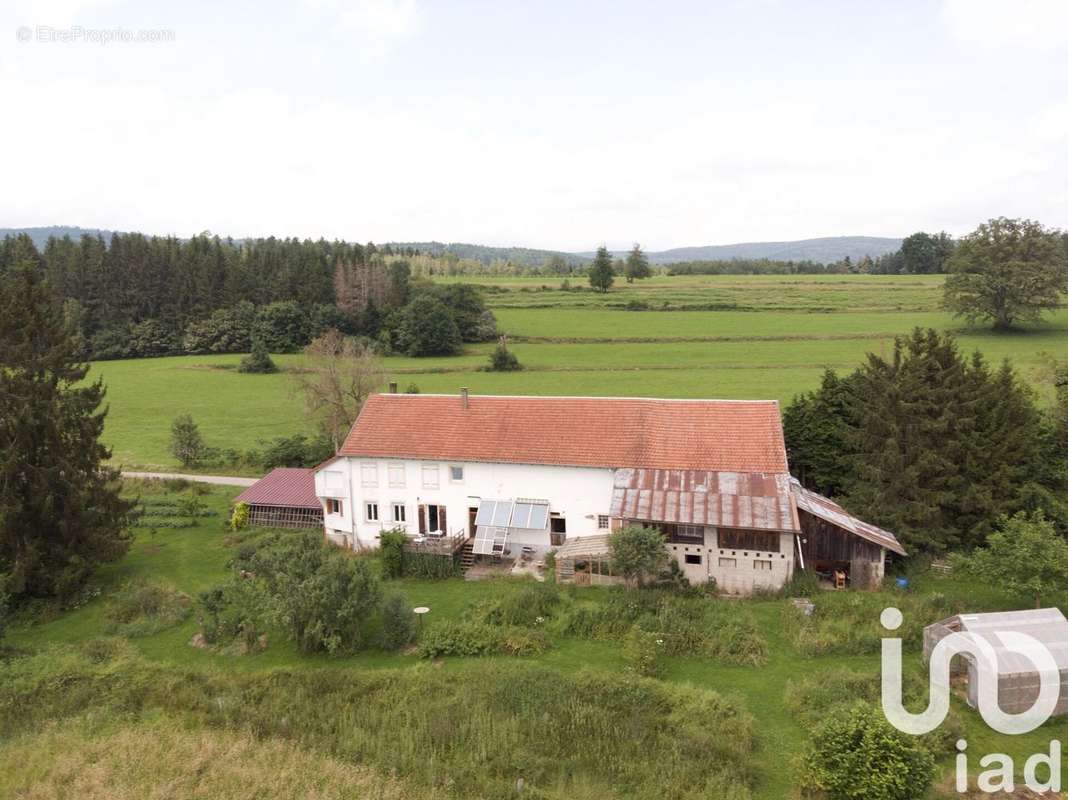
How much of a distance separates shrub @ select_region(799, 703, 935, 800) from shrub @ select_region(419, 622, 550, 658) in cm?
862

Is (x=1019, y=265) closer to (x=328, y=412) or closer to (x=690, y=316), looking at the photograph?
(x=690, y=316)

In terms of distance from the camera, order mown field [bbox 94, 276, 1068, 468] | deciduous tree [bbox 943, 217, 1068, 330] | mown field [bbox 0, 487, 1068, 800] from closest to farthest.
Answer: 1. mown field [bbox 0, 487, 1068, 800]
2. mown field [bbox 94, 276, 1068, 468]
3. deciduous tree [bbox 943, 217, 1068, 330]

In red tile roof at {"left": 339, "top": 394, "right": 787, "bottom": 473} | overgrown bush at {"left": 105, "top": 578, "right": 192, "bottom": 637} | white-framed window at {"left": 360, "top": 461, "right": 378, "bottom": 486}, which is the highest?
red tile roof at {"left": 339, "top": 394, "right": 787, "bottom": 473}

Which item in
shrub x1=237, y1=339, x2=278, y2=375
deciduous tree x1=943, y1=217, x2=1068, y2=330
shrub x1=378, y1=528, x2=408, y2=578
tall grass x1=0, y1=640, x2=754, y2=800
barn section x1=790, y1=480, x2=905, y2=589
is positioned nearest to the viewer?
tall grass x1=0, y1=640, x2=754, y2=800

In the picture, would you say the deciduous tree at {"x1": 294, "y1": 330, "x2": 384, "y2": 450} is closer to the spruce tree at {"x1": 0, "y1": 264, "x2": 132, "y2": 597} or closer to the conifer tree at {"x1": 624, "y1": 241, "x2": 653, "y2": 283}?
the spruce tree at {"x1": 0, "y1": 264, "x2": 132, "y2": 597}

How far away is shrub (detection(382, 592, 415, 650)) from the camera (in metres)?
21.4

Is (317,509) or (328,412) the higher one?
→ (328,412)

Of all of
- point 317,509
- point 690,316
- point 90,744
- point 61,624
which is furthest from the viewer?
point 690,316

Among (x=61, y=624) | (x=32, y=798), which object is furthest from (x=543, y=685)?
(x=61, y=624)

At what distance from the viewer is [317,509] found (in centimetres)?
3322

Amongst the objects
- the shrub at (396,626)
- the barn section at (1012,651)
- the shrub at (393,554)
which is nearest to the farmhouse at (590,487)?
the shrub at (393,554)

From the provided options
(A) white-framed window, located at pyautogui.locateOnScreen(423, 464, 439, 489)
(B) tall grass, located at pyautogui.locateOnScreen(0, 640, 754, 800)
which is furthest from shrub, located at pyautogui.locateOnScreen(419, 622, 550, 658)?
(A) white-framed window, located at pyautogui.locateOnScreen(423, 464, 439, 489)

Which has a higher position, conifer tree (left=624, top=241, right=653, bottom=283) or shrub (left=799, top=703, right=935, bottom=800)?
conifer tree (left=624, top=241, right=653, bottom=283)

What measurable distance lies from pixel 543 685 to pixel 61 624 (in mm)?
17907
